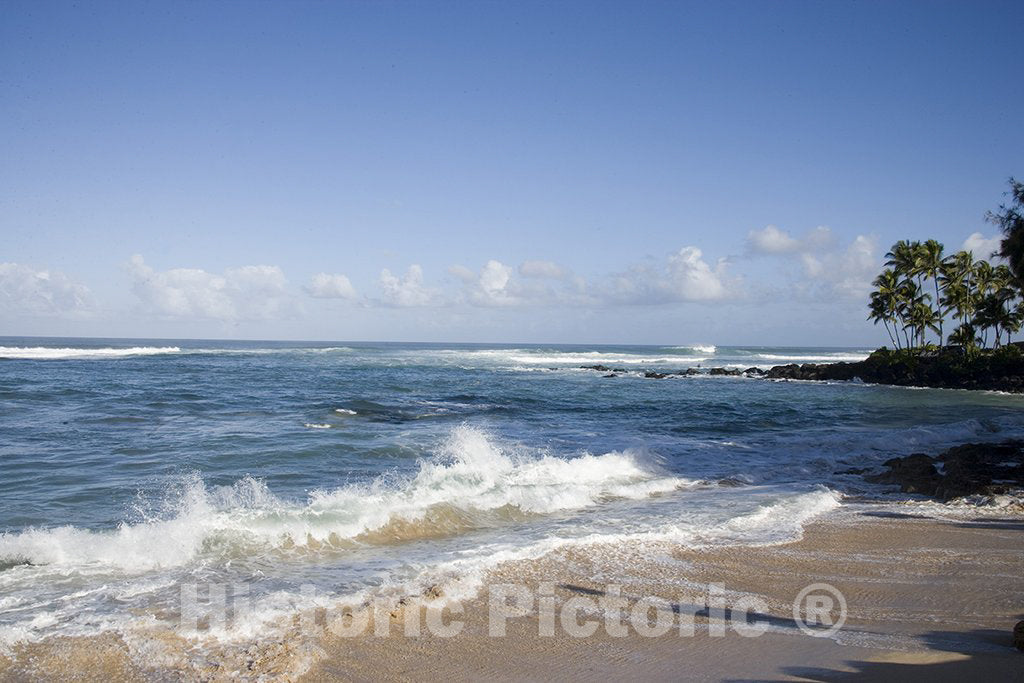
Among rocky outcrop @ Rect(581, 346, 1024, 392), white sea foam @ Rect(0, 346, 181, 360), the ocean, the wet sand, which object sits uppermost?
rocky outcrop @ Rect(581, 346, 1024, 392)

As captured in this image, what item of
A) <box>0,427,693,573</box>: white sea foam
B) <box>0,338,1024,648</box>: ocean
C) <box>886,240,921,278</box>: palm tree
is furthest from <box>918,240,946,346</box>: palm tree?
<box>0,427,693,573</box>: white sea foam

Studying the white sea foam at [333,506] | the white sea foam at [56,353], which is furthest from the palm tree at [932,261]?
the white sea foam at [56,353]

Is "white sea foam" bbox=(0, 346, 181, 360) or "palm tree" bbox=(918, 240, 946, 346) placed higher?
"palm tree" bbox=(918, 240, 946, 346)

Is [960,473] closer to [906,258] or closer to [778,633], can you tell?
[778,633]

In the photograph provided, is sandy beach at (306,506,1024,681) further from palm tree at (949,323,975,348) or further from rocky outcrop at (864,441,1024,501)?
palm tree at (949,323,975,348)

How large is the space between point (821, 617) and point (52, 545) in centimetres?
815

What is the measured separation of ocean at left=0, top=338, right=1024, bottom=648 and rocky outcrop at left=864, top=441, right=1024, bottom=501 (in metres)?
0.82

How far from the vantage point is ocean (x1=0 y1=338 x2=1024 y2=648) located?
669cm

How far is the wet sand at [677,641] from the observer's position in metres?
4.66

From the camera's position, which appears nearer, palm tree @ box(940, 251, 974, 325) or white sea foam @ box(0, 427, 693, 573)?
white sea foam @ box(0, 427, 693, 573)

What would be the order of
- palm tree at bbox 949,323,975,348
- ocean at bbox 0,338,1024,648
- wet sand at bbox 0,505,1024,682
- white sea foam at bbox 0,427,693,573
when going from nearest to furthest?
wet sand at bbox 0,505,1024,682 → ocean at bbox 0,338,1024,648 → white sea foam at bbox 0,427,693,573 → palm tree at bbox 949,323,975,348

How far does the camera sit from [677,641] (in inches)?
203

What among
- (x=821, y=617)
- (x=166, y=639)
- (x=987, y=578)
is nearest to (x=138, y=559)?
(x=166, y=639)

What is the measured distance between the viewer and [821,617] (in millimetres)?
5637
